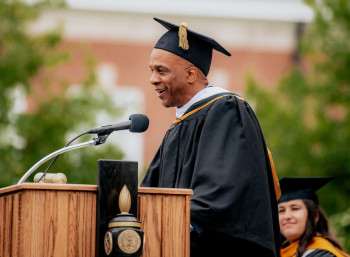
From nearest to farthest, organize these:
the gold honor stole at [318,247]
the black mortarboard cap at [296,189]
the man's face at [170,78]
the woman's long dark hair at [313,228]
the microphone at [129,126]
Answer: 1. the microphone at [129,126]
2. the man's face at [170,78]
3. the gold honor stole at [318,247]
4. the woman's long dark hair at [313,228]
5. the black mortarboard cap at [296,189]

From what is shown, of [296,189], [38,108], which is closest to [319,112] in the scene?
A: [38,108]

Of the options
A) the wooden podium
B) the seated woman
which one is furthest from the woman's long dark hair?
the wooden podium

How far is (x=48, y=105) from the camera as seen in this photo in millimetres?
13852

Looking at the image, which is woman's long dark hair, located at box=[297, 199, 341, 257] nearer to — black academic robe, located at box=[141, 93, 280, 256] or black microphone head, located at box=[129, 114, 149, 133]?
black academic robe, located at box=[141, 93, 280, 256]

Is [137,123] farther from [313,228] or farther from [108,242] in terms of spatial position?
[313,228]

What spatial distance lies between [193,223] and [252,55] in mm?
19958

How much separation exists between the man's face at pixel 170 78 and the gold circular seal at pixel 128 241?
126 cm

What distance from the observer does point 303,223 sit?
6.85m

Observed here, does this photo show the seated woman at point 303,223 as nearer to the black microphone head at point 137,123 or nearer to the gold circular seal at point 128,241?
the black microphone head at point 137,123

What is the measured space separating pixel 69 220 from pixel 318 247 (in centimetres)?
356

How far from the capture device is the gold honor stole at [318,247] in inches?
258

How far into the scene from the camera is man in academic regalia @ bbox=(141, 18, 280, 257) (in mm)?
3900

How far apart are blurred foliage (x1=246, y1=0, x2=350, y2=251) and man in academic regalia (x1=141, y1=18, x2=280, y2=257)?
26.1ft

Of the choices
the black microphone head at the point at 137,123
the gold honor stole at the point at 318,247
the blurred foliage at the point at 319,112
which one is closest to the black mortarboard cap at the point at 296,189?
the gold honor stole at the point at 318,247
